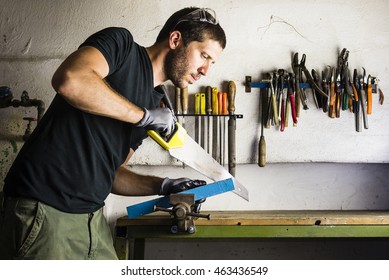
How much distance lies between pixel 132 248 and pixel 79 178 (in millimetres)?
1441

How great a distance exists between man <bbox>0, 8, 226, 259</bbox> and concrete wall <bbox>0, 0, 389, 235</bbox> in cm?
119

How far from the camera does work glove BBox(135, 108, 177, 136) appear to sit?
→ 1.30 metres

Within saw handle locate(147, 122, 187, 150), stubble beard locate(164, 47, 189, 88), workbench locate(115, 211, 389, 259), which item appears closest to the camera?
saw handle locate(147, 122, 187, 150)

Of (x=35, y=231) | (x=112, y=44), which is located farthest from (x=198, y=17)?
(x=35, y=231)

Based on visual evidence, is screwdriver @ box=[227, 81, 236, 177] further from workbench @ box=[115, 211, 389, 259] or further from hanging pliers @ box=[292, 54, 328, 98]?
workbench @ box=[115, 211, 389, 259]

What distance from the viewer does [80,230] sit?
136cm

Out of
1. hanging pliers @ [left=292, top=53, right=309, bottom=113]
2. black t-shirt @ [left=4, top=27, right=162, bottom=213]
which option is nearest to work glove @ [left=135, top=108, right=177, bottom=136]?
black t-shirt @ [left=4, top=27, right=162, bottom=213]

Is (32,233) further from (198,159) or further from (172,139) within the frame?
(198,159)

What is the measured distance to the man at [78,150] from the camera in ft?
3.91

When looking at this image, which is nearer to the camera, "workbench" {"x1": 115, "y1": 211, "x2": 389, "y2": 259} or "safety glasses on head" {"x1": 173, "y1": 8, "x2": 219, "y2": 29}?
"safety glasses on head" {"x1": 173, "y1": 8, "x2": 219, "y2": 29}

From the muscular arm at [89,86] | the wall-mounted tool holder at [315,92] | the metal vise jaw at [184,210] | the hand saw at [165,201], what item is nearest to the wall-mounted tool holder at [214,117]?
the wall-mounted tool holder at [315,92]

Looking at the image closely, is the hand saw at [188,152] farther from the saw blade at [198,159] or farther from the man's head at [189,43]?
the man's head at [189,43]

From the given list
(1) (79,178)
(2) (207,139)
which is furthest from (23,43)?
(1) (79,178)

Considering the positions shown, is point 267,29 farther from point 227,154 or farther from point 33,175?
point 33,175
